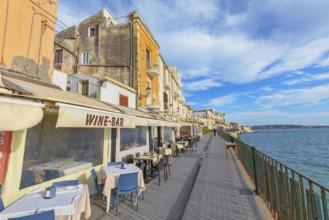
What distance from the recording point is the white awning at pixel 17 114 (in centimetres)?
294

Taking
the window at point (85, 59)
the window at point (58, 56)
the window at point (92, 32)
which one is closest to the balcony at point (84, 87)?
the window at point (58, 56)

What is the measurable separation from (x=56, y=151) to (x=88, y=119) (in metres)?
2.78

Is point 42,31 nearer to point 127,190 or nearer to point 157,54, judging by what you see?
point 127,190

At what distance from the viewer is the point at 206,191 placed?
641 cm

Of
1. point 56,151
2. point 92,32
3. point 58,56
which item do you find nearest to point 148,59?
point 92,32

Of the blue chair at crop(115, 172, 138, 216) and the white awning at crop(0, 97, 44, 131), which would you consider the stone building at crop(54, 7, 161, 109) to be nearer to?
the blue chair at crop(115, 172, 138, 216)

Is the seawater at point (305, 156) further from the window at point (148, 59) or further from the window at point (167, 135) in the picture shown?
the window at point (148, 59)

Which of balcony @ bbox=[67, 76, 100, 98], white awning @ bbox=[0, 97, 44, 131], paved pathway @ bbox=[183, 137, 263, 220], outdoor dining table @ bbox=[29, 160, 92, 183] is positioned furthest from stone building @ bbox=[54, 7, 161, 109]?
white awning @ bbox=[0, 97, 44, 131]

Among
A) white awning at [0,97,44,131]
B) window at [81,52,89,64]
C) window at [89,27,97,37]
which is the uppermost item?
window at [89,27,97,37]

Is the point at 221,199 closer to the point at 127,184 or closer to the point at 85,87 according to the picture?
the point at 127,184

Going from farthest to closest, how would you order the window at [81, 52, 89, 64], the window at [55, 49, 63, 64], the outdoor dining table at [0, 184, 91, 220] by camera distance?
the window at [81, 52, 89, 64]
the window at [55, 49, 63, 64]
the outdoor dining table at [0, 184, 91, 220]

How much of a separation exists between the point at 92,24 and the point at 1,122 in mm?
18362

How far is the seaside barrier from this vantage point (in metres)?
2.67

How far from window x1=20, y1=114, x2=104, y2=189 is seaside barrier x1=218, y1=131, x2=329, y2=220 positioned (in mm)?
6115
